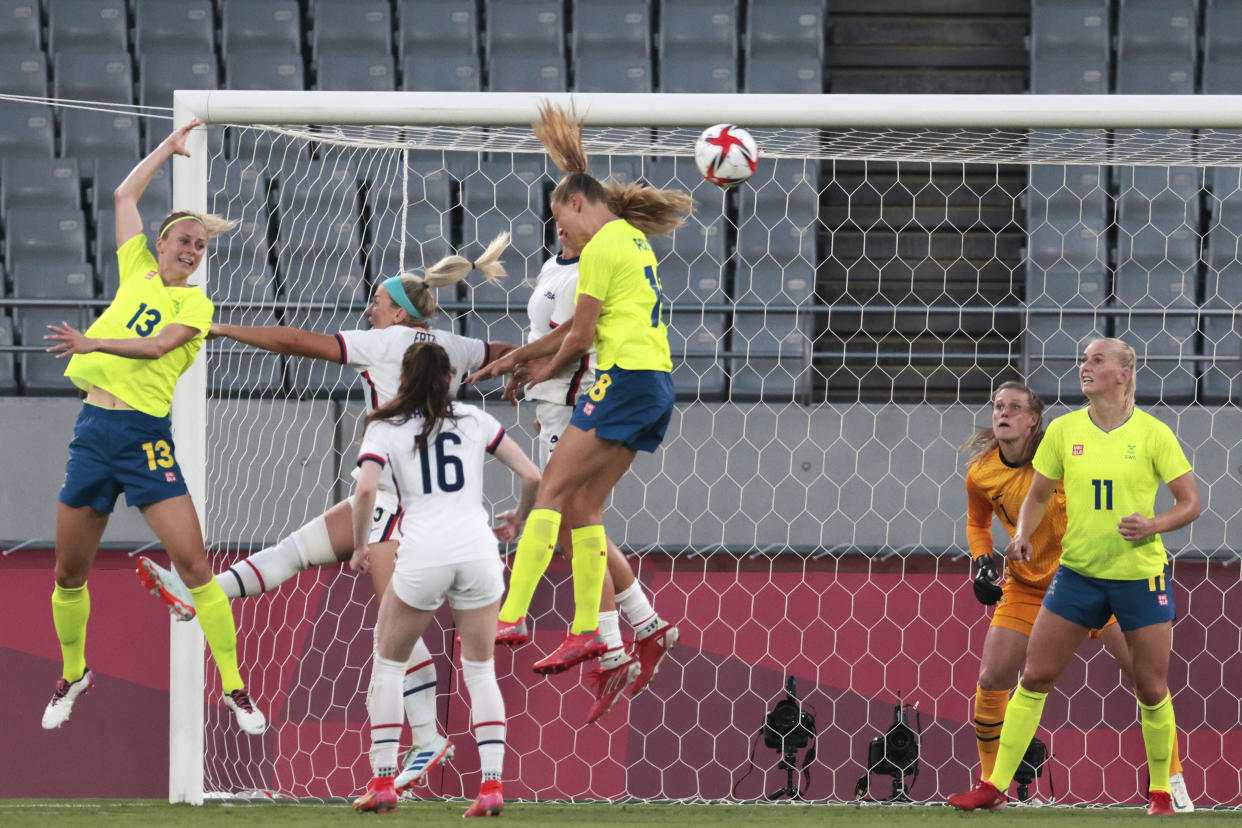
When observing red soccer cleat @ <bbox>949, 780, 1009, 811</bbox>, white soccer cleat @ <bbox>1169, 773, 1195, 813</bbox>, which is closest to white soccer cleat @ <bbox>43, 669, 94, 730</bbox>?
red soccer cleat @ <bbox>949, 780, 1009, 811</bbox>

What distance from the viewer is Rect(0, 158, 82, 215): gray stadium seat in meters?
9.71

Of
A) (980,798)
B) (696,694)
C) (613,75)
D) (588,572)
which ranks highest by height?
(613,75)

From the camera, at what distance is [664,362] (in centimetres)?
498

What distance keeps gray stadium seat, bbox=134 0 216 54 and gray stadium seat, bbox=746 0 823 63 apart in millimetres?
3911

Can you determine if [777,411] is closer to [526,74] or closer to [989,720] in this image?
[989,720]

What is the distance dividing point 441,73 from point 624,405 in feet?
19.5

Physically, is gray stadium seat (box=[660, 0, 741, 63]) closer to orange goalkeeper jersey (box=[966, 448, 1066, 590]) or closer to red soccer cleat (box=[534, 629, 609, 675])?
orange goalkeeper jersey (box=[966, 448, 1066, 590])

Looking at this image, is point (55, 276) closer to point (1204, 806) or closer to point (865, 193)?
point (865, 193)

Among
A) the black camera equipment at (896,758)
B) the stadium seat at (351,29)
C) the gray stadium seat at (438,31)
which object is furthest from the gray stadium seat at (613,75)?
the black camera equipment at (896,758)

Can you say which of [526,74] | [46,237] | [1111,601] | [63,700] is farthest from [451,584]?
[526,74]

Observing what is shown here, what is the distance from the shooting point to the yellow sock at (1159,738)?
17.3 ft

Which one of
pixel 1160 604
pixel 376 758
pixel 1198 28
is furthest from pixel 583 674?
pixel 1198 28

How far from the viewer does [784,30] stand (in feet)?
33.7

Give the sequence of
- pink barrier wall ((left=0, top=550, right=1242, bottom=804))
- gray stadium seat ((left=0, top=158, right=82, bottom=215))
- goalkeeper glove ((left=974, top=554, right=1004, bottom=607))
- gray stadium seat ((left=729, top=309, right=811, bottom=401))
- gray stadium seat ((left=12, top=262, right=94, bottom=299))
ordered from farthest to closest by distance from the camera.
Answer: gray stadium seat ((left=0, top=158, right=82, bottom=215))
gray stadium seat ((left=12, top=262, right=94, bottom=299))
gray stadium seat ((left=729, top=309, right=811, bottom=401))
pink barrier wall ((left=0, top=550, right=1242, bottom=804))
goalkeeper glove ((left=974, top=554, right=1004, bottom=607))
